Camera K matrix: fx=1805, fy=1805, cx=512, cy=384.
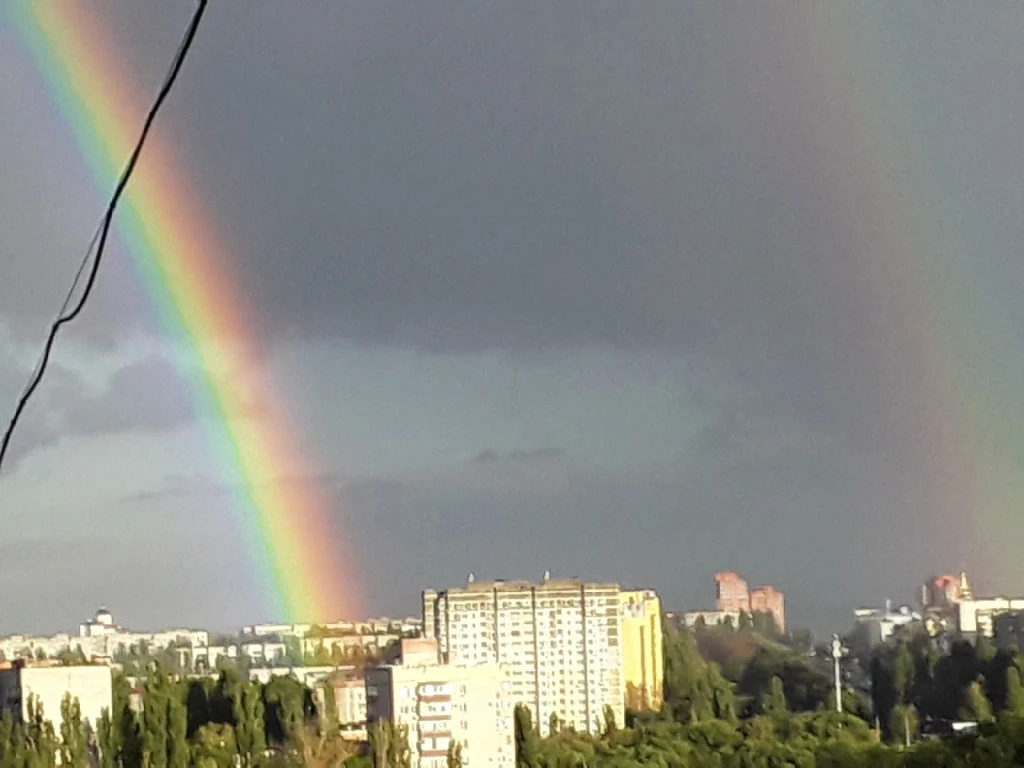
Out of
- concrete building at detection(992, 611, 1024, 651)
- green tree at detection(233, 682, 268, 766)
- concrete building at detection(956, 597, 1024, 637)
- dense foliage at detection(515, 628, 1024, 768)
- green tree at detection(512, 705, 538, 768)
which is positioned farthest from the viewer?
concrete building at detection(956, 597, 1024, 637)

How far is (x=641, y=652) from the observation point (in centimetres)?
4969

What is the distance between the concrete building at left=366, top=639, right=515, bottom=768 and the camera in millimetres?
28891

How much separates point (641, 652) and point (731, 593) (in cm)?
3459

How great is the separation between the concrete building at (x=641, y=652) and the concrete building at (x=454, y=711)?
16.4 meters

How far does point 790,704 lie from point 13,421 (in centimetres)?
4323

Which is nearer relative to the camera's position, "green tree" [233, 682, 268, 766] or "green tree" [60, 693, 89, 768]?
"green tree" [60, 693, 89, 768]

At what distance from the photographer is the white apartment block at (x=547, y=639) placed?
46.6 meters

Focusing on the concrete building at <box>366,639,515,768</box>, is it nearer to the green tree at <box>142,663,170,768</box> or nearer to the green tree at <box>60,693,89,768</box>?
the green tree at <box>142,663,170,768</box>

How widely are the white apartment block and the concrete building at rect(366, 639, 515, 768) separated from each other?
15.2 m

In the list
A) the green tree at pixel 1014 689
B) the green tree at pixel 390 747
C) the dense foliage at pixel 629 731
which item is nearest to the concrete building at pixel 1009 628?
the dense foliage at pixel 629 731

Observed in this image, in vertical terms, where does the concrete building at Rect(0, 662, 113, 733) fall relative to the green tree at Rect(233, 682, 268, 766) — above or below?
above

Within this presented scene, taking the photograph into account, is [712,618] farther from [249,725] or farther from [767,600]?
[249,725]

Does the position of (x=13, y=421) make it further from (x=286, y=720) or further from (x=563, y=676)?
(x=563, y=676)

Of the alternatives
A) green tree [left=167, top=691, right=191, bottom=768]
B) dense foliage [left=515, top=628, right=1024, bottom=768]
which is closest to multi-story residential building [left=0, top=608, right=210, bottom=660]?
dense foliage [left=515, top=628, right=1024, bottom=768]
